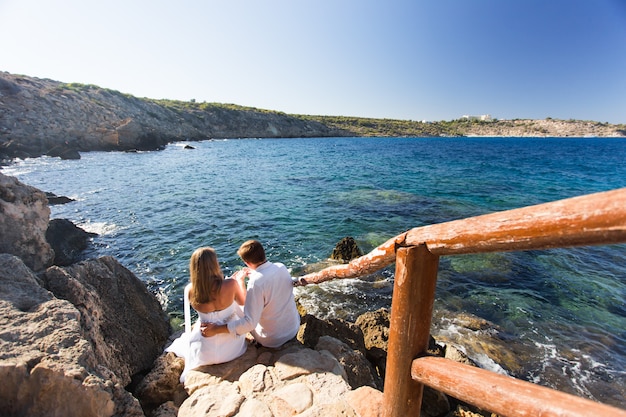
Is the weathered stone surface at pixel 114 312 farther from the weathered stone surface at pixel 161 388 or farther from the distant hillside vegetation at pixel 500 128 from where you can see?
the distant hillside vegetation at pixel 500 128

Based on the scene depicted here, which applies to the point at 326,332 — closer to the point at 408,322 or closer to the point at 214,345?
the point at 214,345

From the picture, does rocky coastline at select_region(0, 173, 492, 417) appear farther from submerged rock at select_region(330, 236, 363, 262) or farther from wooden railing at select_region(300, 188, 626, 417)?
submerged rock at select_region(330, 236, 363, 262)

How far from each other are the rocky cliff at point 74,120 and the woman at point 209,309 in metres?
40.3

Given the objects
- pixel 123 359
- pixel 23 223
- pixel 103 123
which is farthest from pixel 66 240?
pixel 103 123

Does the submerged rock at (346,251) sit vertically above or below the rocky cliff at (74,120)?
below

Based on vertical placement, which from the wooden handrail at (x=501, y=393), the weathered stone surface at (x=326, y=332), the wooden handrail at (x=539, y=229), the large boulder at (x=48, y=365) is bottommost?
the weathered stone surface at (x=326, y=332)

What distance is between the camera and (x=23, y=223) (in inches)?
235

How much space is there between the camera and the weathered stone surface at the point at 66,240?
10.9 metres

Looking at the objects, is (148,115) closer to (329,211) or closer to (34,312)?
(329,211)

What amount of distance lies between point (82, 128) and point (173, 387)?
5544 cm

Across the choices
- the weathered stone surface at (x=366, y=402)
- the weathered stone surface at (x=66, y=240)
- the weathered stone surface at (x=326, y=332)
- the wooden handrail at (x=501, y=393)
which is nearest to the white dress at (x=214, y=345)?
the weathered stone surface at (x=326, y=332)

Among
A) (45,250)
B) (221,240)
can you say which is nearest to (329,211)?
(221,240)

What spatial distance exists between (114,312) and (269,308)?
Answer: 121 inches

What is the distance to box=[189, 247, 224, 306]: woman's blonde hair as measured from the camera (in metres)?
4.12
